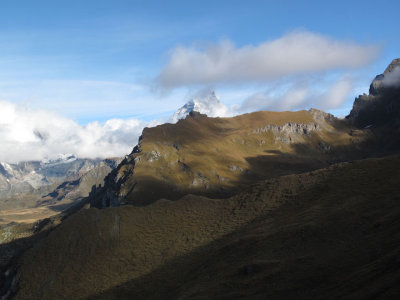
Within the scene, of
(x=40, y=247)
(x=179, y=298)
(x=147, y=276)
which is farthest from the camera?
(x=40, y=247)

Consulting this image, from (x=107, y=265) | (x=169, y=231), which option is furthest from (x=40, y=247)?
(x=169, y=231)

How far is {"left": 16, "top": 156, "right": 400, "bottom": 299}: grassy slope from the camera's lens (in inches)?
2672

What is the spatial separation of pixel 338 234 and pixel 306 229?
8.62 m

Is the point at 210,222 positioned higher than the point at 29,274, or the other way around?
the point at 210,222

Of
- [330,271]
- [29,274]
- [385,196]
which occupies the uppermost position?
[385,196]

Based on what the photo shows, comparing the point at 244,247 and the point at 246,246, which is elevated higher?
the point at 246,246

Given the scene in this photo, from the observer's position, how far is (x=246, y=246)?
9819 centimetres

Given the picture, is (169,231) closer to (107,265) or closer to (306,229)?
(107,265)

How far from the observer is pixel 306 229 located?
91.6 metres

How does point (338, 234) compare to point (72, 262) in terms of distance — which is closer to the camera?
point (338, 234)

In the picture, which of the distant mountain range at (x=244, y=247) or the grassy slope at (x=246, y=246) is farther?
the grassy slope at (x=246, y=246)

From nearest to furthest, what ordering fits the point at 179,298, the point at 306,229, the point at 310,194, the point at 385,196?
1. the point at 179,298
2. the point at 306,229
3. the point at 385,196
4. the point at 310,194

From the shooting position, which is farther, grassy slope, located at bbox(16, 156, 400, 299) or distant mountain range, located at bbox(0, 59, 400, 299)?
grassy slope, located at bbox(16, 156, 400, 299)

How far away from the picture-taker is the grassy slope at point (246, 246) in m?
67.9
